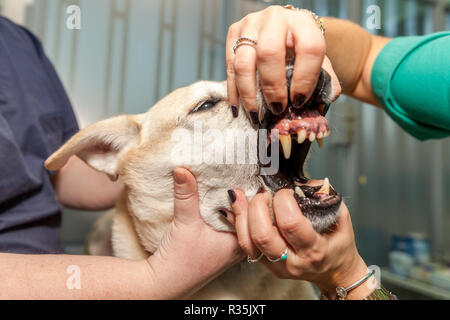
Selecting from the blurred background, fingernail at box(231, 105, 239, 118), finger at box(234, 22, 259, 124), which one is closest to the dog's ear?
fingernail at box(231, 105, 239, 118)

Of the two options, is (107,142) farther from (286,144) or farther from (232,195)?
(286,144)

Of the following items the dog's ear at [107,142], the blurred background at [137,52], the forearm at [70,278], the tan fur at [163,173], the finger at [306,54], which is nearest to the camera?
the finger at [306,54]

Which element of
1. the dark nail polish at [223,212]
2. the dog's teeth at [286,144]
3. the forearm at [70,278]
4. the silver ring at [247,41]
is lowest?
the forearm at [70,278]

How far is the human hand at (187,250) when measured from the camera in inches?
24.3

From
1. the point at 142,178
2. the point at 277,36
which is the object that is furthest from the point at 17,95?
the point at 277,36

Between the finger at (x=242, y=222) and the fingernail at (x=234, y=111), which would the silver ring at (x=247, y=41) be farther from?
the finger at (x=242, y=222)

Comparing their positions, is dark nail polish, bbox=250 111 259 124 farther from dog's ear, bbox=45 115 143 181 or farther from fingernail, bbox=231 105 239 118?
dog's ear, bbox=45 115 143 181

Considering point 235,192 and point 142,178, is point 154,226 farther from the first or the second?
point 235,192

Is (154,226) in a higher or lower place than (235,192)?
lower

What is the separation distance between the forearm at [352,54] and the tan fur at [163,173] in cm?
31

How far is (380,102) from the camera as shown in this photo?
92cm

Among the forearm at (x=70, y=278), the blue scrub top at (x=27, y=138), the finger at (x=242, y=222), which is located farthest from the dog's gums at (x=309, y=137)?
the blue scrub top at (x=27, y=138)
